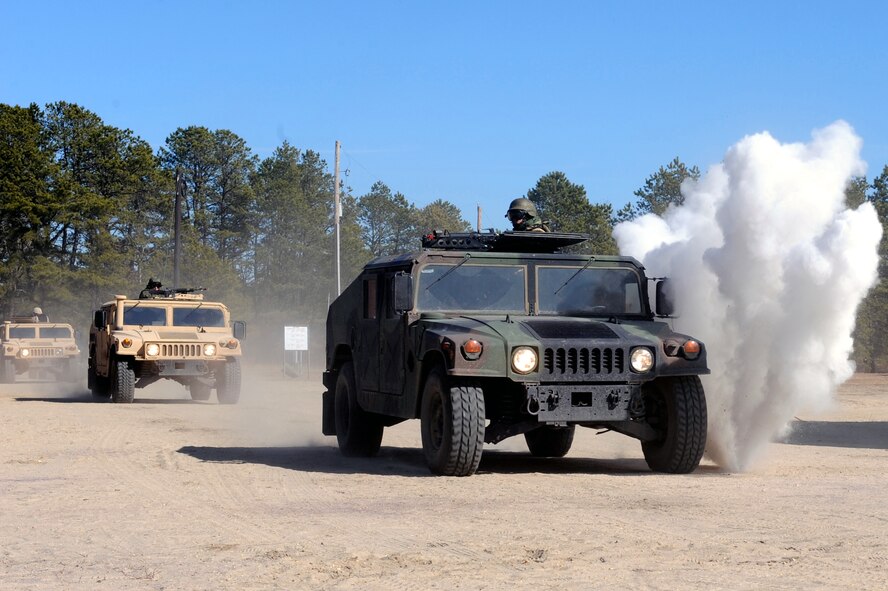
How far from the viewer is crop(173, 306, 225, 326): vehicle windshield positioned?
86.3ft

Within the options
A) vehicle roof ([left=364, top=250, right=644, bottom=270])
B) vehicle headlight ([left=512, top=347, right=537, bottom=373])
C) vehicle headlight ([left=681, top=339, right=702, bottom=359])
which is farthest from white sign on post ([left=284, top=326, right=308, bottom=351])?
vehicle headlight ([left=512, top=347, right=537, bottom=373])

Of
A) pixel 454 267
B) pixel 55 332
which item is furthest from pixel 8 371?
pixel 454 267

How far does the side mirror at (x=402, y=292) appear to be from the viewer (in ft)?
38.6

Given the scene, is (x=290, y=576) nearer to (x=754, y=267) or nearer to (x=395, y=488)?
(x=395, y=488)

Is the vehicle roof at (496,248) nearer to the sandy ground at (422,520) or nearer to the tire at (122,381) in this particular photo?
the sandy ground at (422,520)

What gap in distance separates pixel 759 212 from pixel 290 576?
785cm

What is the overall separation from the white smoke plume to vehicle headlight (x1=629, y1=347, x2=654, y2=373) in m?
1.84

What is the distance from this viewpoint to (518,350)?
1091 centimetres

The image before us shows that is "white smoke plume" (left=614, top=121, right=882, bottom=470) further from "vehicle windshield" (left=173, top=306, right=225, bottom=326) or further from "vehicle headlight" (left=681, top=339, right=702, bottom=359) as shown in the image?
"vehicle windshield" (left=173, top=306, right=225, bottom=326)

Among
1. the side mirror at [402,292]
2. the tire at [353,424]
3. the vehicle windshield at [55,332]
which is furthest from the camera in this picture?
the vehicle windshield at [55,332]

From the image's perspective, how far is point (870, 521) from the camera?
852cm

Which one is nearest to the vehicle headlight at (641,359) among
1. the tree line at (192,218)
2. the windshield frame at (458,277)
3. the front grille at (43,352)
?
the windshield frame at (458,277)

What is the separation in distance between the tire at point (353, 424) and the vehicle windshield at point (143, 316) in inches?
495

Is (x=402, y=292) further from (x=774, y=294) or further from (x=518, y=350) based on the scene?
(x=774, y=294)
